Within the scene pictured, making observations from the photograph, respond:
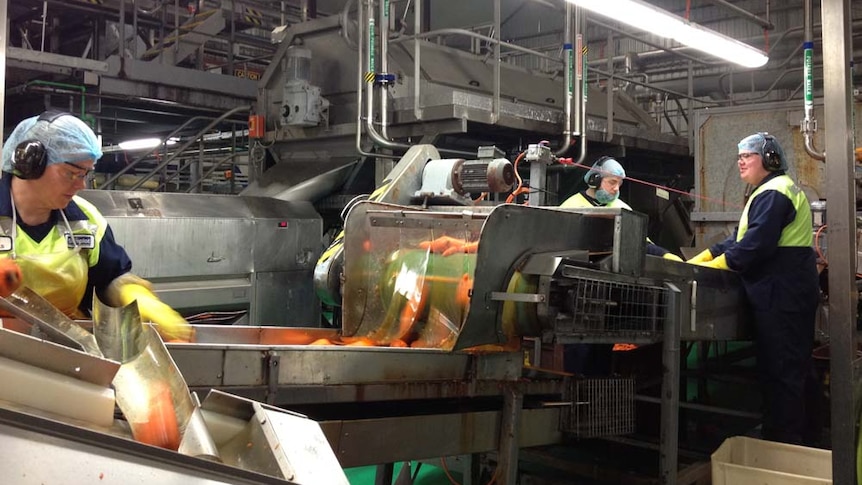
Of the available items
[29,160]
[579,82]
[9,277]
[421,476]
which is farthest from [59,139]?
[579,82]

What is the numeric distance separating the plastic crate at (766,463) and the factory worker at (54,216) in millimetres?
2204

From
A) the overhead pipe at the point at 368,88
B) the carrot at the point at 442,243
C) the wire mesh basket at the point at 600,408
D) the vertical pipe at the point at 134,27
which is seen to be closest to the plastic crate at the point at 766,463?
the wire mesh basket at the point at 600,408

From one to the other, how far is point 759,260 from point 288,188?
373 centimetres

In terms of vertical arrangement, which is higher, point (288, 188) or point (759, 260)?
point (288, 188)

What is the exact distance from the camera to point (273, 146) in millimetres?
6992

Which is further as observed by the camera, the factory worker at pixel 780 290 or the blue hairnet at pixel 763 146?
the blue hairnet at pixel 763 146

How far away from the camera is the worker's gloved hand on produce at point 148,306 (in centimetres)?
260

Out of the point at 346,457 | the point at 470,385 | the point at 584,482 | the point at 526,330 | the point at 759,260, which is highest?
the point at 759,260

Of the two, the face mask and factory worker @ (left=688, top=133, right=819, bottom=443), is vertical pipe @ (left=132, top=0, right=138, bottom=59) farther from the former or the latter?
factory worker @ (left=688, top=133, right=819, bottom=443)

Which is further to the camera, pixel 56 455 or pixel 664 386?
pixel 664 386

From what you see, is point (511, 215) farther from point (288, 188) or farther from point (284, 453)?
point (288, 188)

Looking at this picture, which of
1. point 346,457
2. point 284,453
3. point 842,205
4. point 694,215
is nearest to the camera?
point 284,453

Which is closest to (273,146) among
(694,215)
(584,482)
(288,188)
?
(288,188)

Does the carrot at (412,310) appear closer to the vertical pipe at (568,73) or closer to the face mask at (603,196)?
the face mask at (603,196)
